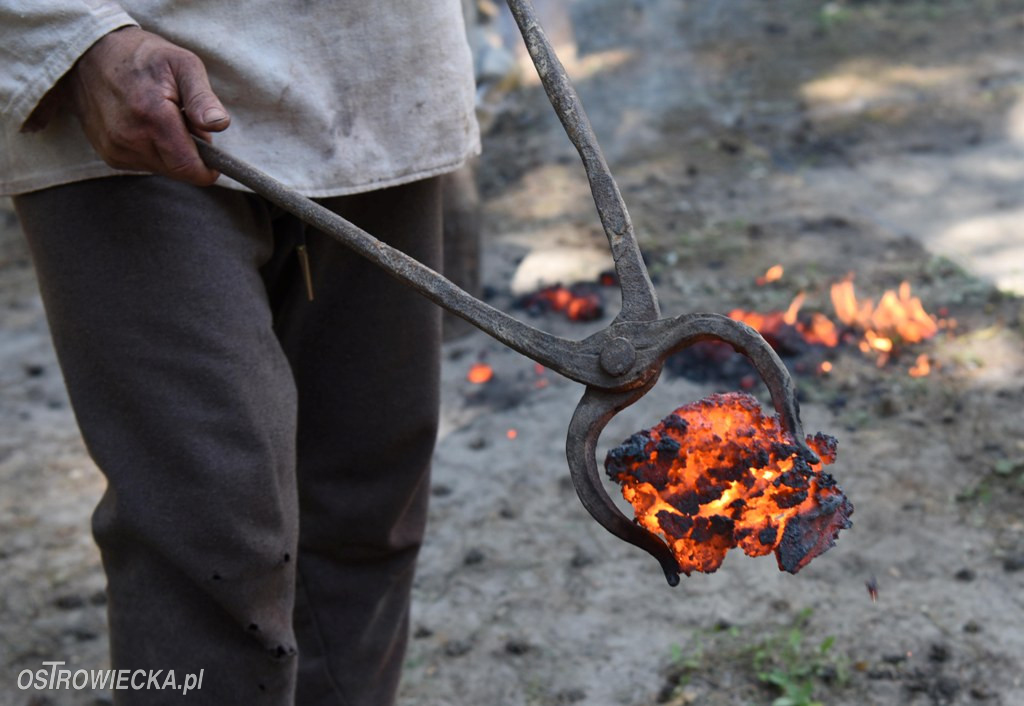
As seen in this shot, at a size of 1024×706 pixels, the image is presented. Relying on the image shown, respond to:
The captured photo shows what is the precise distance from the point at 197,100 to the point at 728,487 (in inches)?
36.3

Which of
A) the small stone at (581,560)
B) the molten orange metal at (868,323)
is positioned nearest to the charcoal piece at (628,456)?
the small stone at (581,560)

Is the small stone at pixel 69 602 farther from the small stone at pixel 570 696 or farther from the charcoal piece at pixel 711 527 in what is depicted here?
the charcoal piece at pixel 711 527

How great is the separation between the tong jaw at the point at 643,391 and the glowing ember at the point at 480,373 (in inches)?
95.9

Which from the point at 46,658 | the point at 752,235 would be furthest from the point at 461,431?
the point at 752,235

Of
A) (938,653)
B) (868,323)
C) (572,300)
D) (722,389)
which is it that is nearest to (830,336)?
(868,323)

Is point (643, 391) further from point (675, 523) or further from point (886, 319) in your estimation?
point (886, 319)

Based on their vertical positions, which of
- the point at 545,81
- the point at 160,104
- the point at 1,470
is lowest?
the point at 1,470

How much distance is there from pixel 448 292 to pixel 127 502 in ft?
1.86

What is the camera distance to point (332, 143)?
192cm

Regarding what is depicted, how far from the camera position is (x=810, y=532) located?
1.59 m

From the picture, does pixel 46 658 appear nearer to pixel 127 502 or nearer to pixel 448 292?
pixel 127 502

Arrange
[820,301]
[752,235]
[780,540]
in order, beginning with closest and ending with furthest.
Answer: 1. [780,540]
2. [820,301]
3. [752,235]

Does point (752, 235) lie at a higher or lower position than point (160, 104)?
lower

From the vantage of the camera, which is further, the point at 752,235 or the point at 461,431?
the point at 752,235
